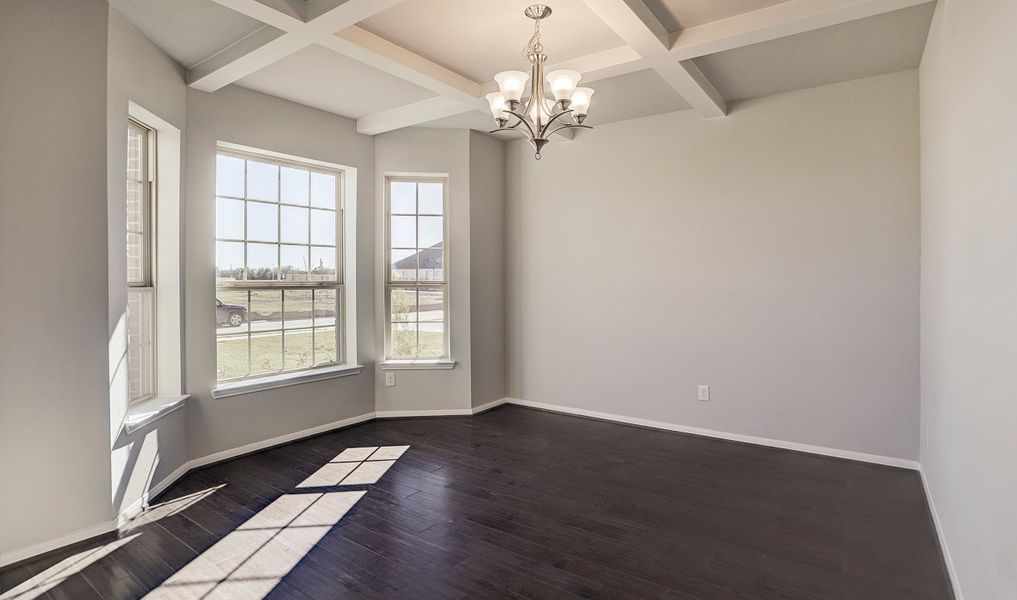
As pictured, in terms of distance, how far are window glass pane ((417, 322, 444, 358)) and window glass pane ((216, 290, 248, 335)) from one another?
1.59 metres

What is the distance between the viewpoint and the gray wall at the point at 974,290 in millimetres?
1518

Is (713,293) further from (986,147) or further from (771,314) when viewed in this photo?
(986,147)

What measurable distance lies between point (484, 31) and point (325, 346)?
294 centimetres

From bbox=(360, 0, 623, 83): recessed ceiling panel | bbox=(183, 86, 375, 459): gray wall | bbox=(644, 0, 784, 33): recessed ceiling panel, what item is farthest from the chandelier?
bbox=(183, 86, 375, 459): gray wall

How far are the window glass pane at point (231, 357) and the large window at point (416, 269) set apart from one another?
4.22ft

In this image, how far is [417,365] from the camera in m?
5.00

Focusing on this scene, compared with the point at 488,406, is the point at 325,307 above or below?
above

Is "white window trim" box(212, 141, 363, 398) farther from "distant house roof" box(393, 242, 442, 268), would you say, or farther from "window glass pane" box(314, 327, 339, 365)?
"distant house roof" box(393, 242, 442, 268)

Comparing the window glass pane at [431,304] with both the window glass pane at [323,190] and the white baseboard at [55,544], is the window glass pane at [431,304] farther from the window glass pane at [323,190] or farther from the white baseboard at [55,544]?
the white baseboard at [55,544]

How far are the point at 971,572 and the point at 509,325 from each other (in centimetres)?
405

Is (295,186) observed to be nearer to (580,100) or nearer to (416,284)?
(416,284)

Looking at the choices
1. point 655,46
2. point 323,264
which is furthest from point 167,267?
point 655,46

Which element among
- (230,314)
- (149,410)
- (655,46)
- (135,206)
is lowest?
(149,410)

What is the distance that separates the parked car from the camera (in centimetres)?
391
